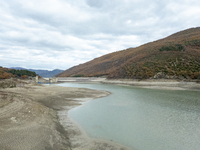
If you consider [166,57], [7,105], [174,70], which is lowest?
[7,105]

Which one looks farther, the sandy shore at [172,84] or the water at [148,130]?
the sandy shore at [172,84]

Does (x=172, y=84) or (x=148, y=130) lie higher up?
(x=172, y=84)

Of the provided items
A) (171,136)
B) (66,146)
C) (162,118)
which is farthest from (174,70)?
(66,146)

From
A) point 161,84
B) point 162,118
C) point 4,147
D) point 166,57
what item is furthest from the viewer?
point 166,57

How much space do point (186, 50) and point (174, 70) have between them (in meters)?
19.9

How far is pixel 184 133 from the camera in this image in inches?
370

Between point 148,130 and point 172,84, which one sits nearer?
point 148,130

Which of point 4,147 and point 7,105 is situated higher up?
point 7,105

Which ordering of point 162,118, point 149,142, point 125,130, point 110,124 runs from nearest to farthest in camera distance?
point 149,142 → point 125,130 → point 110,124 → point 162,118

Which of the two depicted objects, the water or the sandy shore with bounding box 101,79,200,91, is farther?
the sandy shore with bounding box 101,79,200,91

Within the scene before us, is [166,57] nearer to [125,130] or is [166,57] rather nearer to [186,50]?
[186,50]

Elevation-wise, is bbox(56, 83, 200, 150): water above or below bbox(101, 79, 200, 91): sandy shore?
below

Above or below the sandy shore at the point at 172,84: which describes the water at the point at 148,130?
below

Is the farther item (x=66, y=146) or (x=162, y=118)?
(x=162, y=118)
